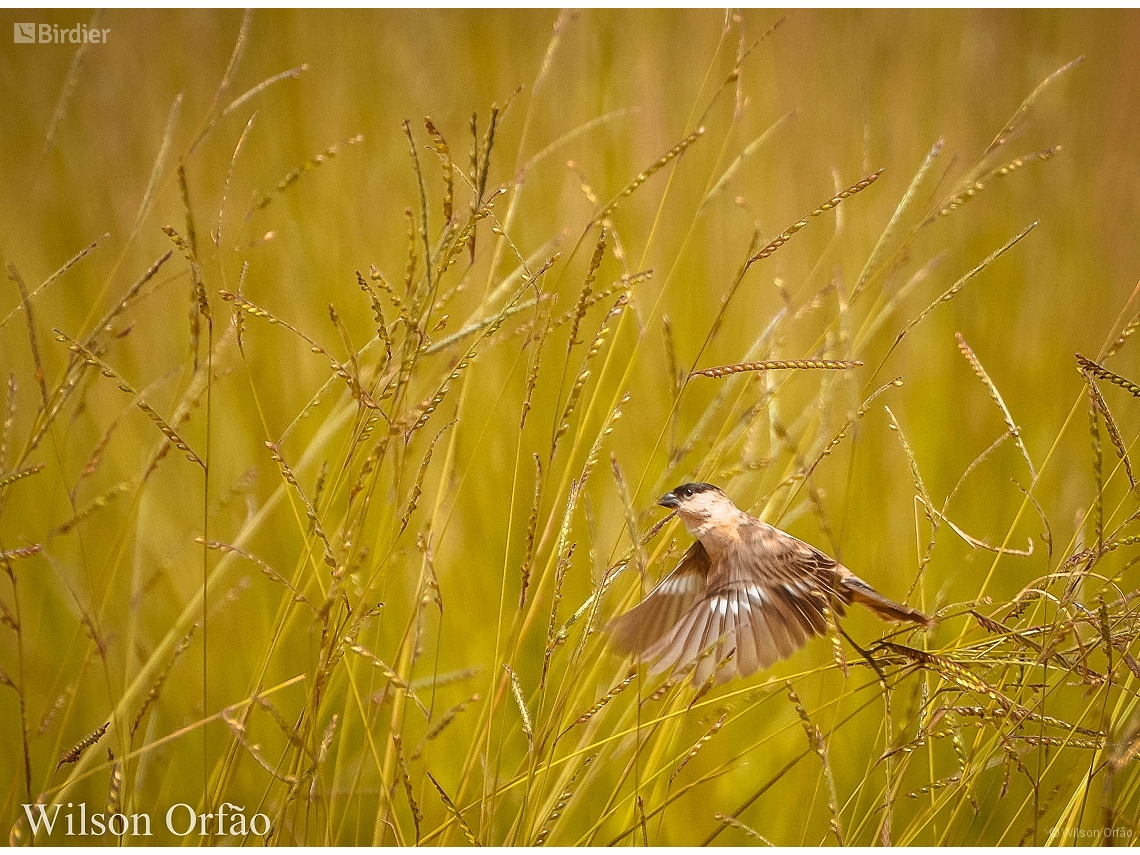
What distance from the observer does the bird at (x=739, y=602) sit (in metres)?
0.73

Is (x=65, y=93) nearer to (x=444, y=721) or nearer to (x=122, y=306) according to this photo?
(x=122, y=306)

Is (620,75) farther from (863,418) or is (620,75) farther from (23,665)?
(23,665)

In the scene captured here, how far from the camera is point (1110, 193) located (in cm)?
96

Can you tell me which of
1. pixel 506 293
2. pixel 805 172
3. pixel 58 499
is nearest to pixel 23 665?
pixel 58 499

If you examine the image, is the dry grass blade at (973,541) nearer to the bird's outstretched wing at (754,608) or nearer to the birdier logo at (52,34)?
the bird's outstretched wing at (754,608)

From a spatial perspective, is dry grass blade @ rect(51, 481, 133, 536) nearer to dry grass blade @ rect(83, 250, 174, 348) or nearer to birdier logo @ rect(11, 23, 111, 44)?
dry grass blade @ rect(83, 250, 174, 348)

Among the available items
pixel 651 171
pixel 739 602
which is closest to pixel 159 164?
pixel 651 171

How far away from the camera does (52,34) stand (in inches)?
36.0

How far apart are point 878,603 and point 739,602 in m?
0.17

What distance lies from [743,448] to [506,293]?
1.09 feet

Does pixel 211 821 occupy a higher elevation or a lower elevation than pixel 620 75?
lower

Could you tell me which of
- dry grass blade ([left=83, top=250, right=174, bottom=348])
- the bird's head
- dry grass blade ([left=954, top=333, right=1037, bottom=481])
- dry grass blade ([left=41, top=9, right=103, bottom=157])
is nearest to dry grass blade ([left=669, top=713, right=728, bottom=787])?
the bird's head

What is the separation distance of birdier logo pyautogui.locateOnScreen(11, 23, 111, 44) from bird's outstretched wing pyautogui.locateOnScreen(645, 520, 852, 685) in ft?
3.16

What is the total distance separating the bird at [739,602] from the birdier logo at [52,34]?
2.90ft
